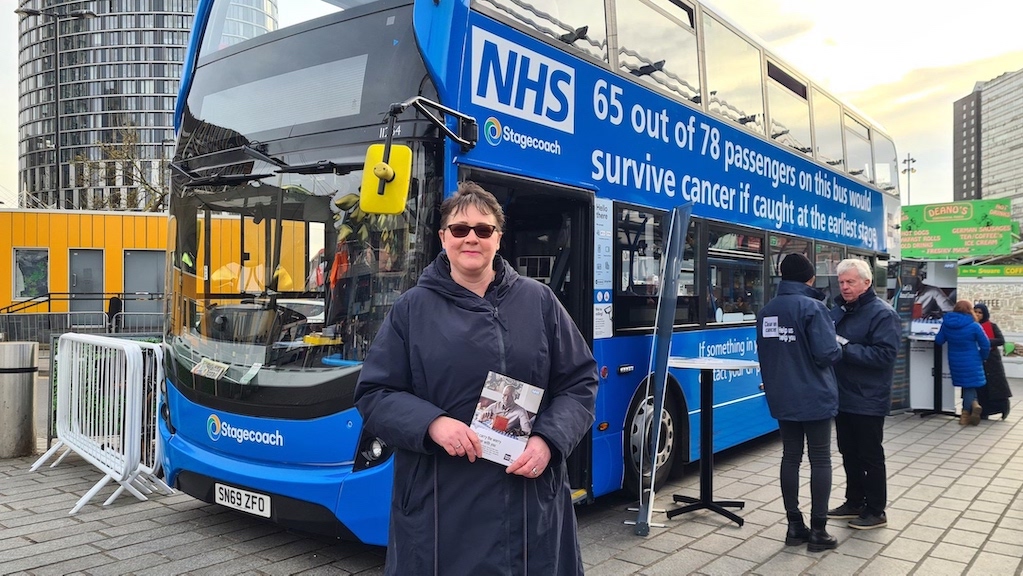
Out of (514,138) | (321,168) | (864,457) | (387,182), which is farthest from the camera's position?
(864,457)

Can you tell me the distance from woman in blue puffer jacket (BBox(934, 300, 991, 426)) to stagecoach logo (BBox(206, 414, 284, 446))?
376 inches

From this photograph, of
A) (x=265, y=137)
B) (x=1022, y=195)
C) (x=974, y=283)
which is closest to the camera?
(x=265, y=137)

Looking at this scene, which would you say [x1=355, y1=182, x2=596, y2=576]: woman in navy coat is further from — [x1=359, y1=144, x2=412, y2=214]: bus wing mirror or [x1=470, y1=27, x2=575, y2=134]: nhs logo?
[x1=470, y1=27, x2=575, y2=134]: nhs logo

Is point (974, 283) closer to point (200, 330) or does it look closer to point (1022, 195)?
point (200, 330)

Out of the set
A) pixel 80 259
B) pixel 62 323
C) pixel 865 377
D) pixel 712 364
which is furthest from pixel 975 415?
pixel 80 259

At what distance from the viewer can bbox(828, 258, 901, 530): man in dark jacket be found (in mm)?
5148

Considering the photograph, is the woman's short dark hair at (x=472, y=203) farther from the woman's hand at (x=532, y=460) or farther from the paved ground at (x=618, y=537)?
the paved ground at (x=618, y=537)

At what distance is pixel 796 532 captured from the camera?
4984 millimetres

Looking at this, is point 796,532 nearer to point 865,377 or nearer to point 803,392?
point 803,392

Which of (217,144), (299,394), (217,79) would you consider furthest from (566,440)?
(217,79)

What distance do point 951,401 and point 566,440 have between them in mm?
10751

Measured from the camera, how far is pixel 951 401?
1105 cm

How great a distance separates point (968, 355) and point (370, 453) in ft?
30.7

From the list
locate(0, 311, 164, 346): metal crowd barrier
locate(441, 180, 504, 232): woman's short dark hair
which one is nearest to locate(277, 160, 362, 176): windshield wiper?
locate(441, 180, 504, 232): woman's short dark hair
